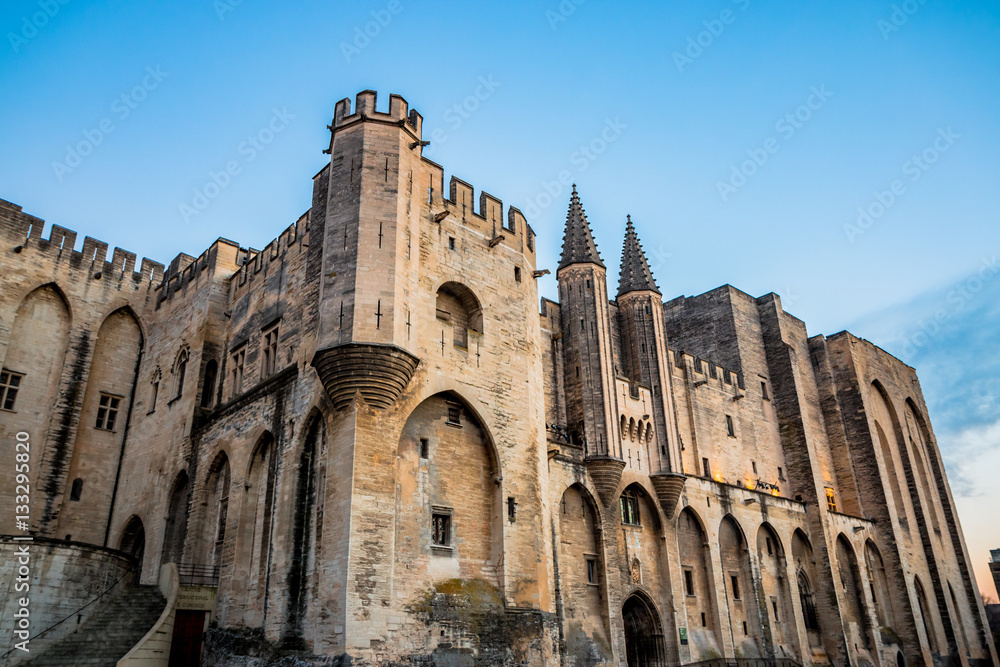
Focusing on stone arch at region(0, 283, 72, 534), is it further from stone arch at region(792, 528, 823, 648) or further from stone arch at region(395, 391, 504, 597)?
stone arch at region(792, 528, 823, 648)

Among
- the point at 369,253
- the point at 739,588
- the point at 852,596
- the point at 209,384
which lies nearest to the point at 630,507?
the point at 739,588

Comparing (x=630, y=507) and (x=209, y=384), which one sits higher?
(x=209, y=384)

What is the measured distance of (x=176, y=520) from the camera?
82.4 feet

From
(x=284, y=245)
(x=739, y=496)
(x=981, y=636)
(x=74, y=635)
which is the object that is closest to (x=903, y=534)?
(x=981, y=636)

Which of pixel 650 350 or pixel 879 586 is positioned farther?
pixel 879 586

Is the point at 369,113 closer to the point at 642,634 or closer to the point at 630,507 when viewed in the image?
the point at 630,507

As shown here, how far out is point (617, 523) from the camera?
88.2ft

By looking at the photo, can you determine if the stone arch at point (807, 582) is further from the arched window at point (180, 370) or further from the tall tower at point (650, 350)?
the arched window at point (180, 370)

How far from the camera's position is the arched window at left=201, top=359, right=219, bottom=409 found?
25969 mm

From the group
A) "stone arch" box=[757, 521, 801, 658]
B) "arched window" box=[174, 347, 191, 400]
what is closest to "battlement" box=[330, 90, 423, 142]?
"arched window" box=[174, 347, 191, 400]

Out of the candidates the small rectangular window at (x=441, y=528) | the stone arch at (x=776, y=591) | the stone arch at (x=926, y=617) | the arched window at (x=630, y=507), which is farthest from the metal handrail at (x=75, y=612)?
the stone arch at (x=926, y=617)

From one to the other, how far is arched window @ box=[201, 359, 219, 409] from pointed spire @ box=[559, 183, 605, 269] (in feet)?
46.1

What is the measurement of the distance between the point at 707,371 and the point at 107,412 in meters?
26.5

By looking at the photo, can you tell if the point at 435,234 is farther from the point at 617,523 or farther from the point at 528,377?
the point at 617,523
